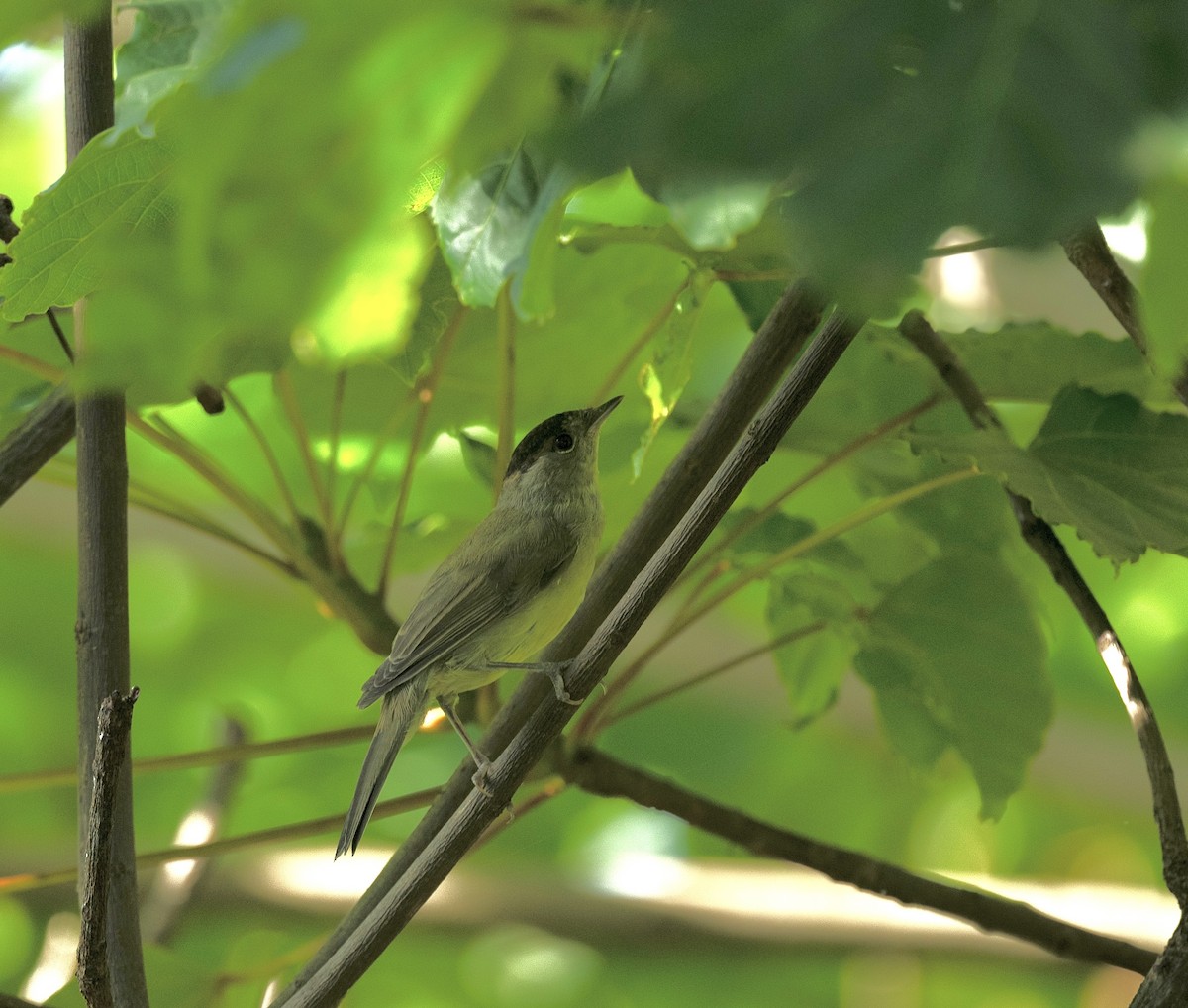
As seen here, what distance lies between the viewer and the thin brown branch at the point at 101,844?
129 centimetres

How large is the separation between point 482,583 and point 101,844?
4.69 feet

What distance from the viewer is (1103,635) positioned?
164 centimetres

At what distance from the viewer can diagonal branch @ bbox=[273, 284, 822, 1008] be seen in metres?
1.52

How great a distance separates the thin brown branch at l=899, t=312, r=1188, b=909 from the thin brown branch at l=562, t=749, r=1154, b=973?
34 centimetres

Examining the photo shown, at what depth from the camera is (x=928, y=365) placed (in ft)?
6.53

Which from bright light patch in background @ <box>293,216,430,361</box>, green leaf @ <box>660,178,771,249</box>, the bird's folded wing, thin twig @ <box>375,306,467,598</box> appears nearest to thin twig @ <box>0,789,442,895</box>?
thin twig @ <box>375,306,467,598</box>

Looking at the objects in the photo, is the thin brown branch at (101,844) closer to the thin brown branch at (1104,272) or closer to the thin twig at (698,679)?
the thin twig at (698,679)

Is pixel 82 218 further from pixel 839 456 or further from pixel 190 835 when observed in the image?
pixel 190 835

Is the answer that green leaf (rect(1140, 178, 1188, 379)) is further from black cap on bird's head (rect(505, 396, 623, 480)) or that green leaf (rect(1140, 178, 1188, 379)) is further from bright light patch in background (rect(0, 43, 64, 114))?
black cap on bird's head (rect(505, 396, 623, 480))

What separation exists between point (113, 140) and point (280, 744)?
35.7 inches

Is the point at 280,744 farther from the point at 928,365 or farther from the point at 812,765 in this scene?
the point at 812,765

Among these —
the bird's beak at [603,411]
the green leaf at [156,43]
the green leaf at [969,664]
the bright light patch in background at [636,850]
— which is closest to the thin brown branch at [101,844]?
the green leaf at [156,43]

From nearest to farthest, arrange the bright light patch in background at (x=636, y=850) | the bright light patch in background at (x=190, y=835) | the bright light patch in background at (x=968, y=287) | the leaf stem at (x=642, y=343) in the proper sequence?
the leaf stem at (x=642, y=343) < the bright light patch in background at (x=190, y=835) < the bright light patch in background at (x=636, y=850) < the bright light patch in background at (x=968, y=287)

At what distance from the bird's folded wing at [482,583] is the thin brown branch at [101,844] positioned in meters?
1.03
